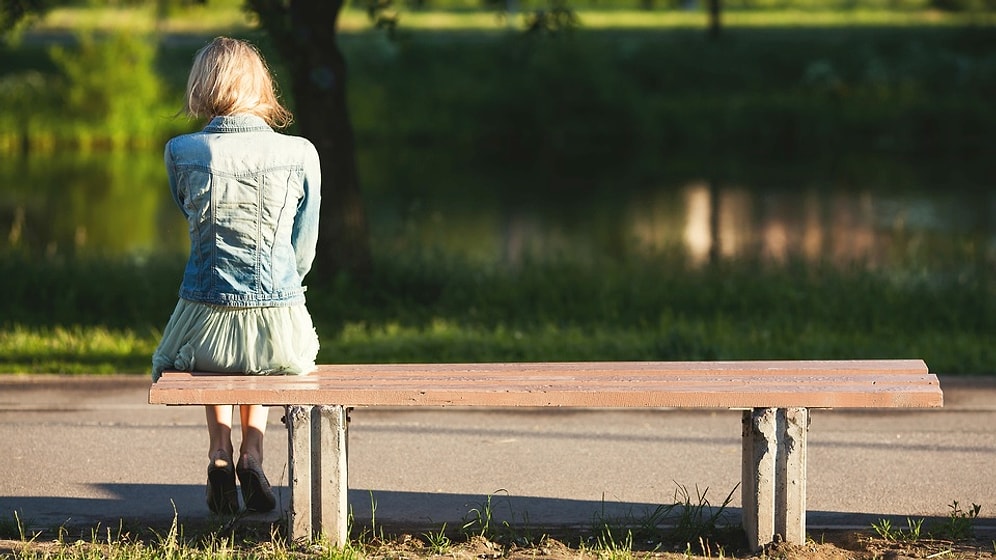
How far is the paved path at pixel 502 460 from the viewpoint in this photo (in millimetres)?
5348

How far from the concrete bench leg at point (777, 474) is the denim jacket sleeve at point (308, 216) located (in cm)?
166

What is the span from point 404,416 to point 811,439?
6.58ft

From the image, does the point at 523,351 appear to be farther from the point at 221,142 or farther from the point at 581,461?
the point at 221,142

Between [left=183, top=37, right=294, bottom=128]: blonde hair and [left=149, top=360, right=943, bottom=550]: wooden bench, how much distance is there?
3.05 ft

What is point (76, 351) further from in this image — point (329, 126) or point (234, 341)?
point (234, 341)

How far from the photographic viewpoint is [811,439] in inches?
254

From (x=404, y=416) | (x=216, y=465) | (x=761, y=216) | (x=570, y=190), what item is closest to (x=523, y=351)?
(x=404, y=416)

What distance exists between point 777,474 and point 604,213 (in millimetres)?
16921

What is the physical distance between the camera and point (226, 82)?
468 centimetres

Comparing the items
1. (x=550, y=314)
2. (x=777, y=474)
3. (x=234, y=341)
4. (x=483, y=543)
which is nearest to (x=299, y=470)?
(x=234, y=341)

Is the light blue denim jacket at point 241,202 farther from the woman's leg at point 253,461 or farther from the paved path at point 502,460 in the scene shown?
the paved path at point 502,460

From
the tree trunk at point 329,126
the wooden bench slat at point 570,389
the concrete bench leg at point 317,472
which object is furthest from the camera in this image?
the tree trunk at point 329,126

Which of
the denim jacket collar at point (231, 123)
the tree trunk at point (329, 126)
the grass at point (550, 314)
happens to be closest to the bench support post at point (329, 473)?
the denim jacket collar at point (231, 123)

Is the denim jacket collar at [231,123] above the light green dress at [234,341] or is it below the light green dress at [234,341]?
above
